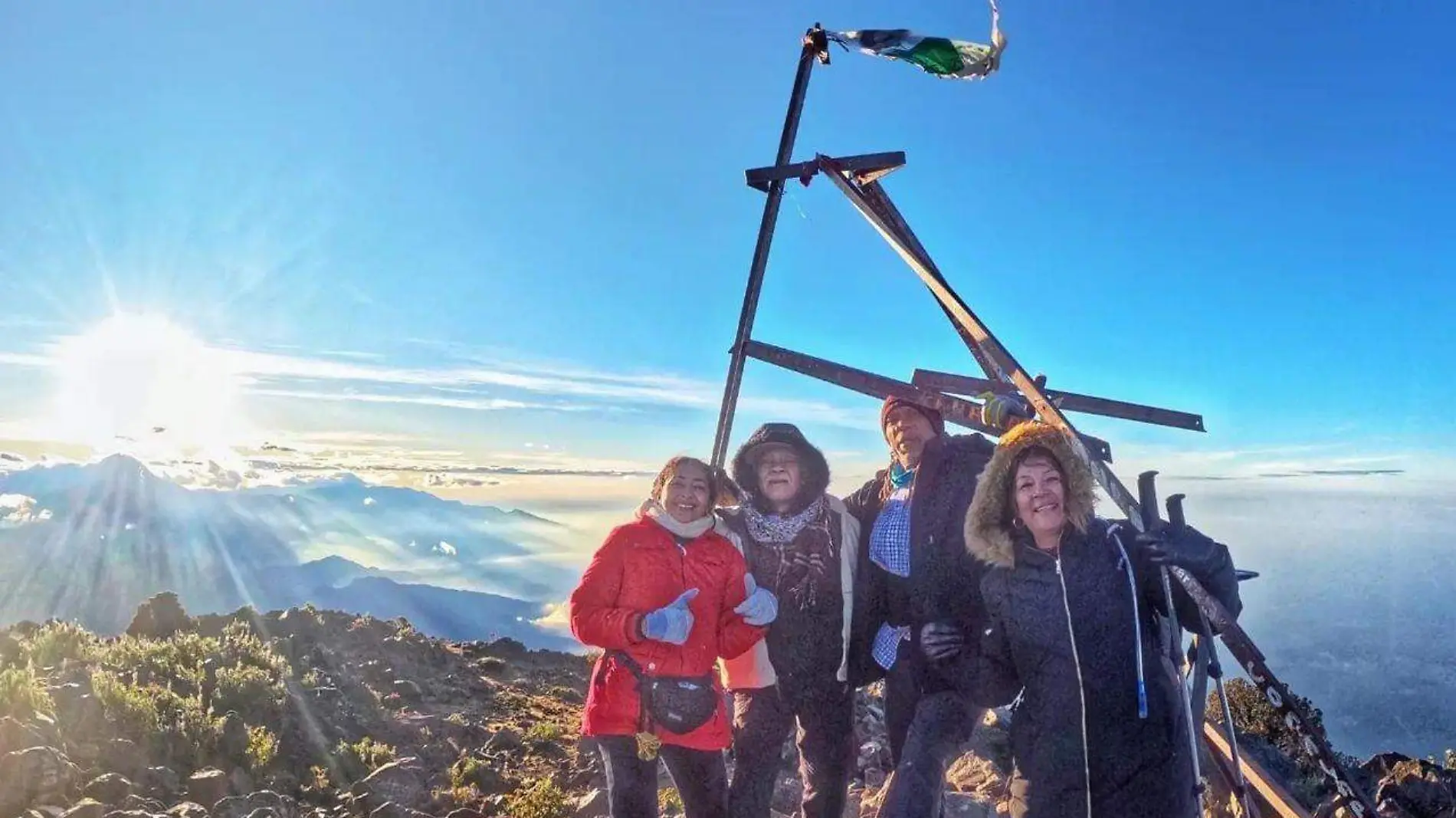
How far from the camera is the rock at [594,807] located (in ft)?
19.4

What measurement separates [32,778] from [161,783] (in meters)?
0.81

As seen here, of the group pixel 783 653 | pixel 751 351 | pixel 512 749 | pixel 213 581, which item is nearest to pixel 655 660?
pixel 783 653

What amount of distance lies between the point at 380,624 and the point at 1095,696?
41.4 ft

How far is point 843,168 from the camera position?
6539 millimetres

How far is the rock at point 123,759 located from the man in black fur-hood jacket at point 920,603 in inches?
204

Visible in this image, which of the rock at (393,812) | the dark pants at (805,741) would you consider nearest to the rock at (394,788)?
the rock at (393,812)

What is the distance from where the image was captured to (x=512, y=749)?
320 inches

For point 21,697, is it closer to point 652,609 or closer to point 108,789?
point 108,789

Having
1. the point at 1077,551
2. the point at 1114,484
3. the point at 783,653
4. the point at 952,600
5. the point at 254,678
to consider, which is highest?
the point at 1114,484

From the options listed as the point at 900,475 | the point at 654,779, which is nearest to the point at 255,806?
the point at 654,779

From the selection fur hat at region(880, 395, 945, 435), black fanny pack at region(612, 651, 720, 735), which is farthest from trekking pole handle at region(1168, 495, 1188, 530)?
black fanny pack at region(612, 651, 720, 735)

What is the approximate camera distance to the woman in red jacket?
3.90 metres

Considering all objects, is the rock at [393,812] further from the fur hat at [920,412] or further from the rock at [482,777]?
the fur hat at [920,412]

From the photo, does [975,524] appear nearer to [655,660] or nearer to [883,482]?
[883,482]
